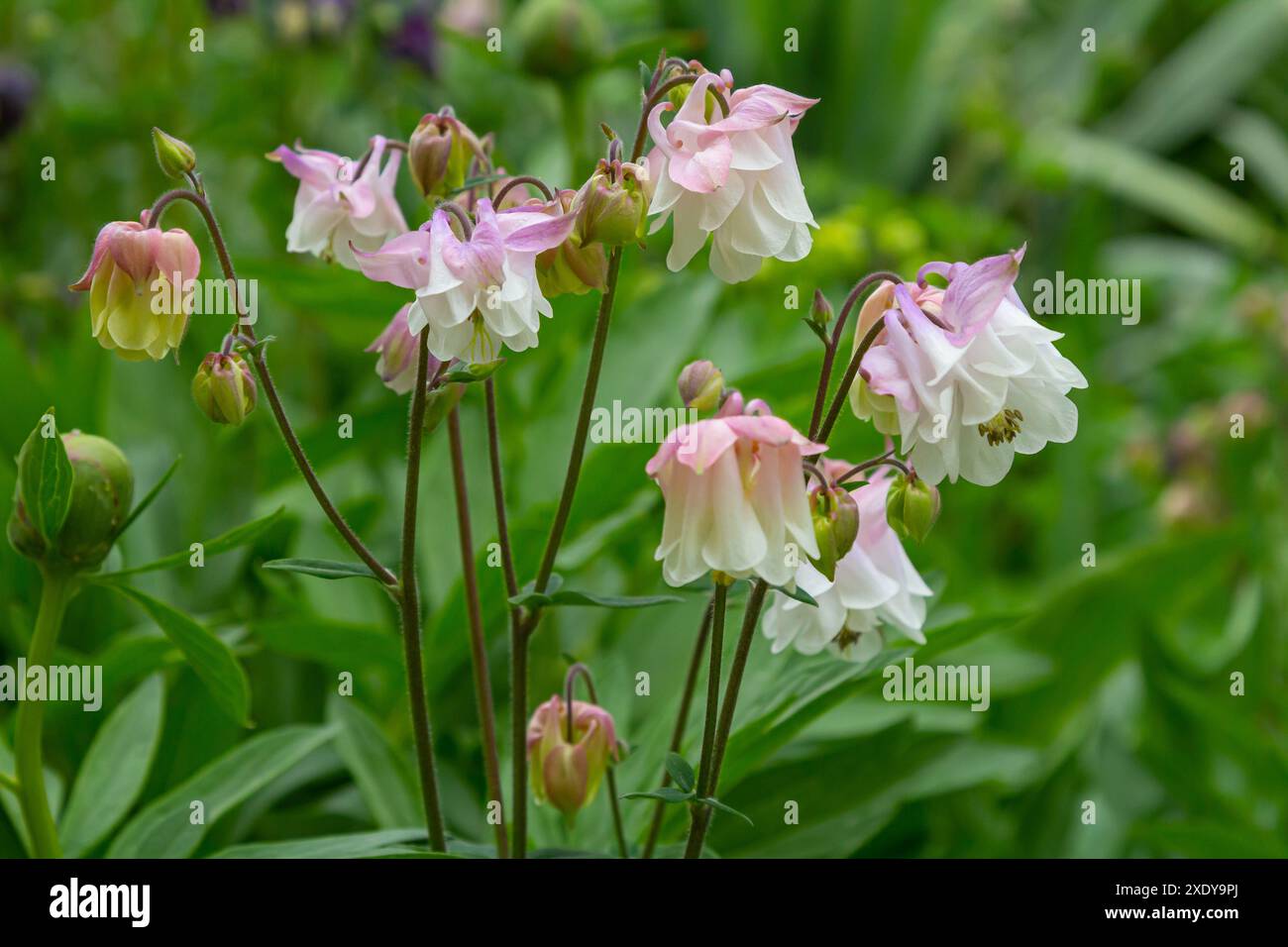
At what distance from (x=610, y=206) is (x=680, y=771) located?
0.19m

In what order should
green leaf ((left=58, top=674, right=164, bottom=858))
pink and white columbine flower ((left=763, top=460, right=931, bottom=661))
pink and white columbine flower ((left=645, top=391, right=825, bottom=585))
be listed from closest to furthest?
pink and white columbine flower ((left=645, top=391, right=825, bottom=585)) < pink and white columbine flower ((left=763, top=460, right=931, bottom=661)) < green leaf ((left=58, top=674, right=164, bottom=858))

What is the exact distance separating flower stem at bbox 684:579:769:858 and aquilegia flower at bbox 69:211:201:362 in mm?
205

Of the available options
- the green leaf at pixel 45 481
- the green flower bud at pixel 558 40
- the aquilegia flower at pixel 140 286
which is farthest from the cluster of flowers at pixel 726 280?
the green flower bud at pixel 558 40

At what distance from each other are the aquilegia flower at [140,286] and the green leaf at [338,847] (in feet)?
0.62

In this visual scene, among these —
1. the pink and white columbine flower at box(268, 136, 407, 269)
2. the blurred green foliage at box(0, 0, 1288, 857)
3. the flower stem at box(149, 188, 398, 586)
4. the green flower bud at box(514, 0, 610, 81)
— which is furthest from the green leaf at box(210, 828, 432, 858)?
the green flower bud at box(514, 0, 610, 81)

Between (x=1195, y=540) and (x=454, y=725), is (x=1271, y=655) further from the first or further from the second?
(x=454, y=725)

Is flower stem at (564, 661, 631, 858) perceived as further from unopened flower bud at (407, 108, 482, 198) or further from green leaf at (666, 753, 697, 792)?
unopened flower bud at (407, 108, 482, 198)

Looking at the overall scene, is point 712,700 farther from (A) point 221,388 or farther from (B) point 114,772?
(B) point 114,772

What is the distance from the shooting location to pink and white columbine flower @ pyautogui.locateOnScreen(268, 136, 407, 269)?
0.49 meters

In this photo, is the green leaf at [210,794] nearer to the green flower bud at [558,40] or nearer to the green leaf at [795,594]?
the green leaf at [795,594]

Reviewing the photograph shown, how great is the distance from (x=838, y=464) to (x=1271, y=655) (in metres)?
0.60

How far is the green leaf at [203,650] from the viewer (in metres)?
0.51

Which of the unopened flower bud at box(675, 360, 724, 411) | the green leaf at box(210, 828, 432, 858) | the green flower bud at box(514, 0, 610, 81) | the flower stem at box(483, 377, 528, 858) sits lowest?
the green leaf at box(210, 828, 432, 858)

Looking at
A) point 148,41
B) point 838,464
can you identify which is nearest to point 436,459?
point 838,464
